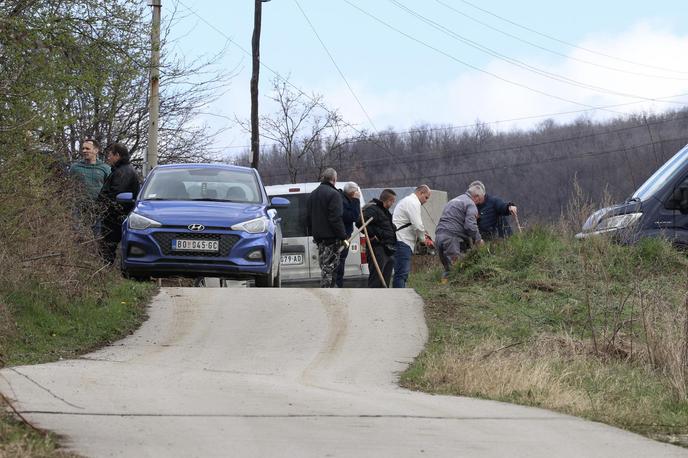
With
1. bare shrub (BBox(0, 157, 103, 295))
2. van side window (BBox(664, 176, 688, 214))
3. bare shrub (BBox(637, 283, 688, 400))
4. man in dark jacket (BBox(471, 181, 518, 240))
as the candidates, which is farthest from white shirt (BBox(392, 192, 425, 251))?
bare shrub (BBox(637, 283, 688, 400))

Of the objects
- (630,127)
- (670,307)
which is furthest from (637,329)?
(630,127)

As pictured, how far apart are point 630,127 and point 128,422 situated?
1905 inches

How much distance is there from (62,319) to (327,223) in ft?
19.3

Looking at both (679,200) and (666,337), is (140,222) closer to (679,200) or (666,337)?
(666,337)

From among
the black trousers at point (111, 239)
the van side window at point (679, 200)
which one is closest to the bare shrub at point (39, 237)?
the black trousers at point (111, 239)

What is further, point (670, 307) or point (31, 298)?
point (670, 307)

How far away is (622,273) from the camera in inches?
579

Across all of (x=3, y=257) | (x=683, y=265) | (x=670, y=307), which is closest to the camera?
(x=3, y=257)

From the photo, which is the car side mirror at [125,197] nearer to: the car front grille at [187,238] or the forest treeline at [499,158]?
the car front grille at [187,238]

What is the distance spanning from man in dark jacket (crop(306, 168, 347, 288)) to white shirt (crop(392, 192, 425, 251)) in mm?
860

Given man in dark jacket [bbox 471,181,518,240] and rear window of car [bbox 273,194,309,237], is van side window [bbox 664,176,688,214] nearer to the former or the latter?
man in dark jacket [bbox 471,181,518,240]

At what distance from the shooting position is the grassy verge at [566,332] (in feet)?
28.4

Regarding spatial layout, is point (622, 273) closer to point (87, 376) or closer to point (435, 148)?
point (87, 376)

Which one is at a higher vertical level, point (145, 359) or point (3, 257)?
point (3, 257)
